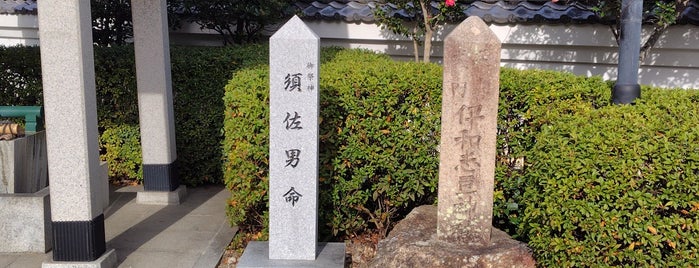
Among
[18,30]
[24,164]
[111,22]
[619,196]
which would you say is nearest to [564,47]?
[619,196]

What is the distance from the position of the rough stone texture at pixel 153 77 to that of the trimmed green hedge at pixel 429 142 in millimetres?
1357

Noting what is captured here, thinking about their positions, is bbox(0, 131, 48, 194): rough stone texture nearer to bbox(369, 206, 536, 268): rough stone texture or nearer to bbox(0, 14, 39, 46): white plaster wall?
bbox(369, 206, 536, 268): rough stone texture

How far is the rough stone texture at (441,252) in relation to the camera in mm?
4488

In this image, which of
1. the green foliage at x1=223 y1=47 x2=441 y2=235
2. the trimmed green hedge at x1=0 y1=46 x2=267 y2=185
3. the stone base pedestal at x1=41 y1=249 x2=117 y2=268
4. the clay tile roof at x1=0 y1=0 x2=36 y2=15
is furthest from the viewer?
the clay tile roof at x1=0 y1=0 x2=36 y2=15

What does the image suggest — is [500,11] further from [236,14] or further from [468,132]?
[468,132]

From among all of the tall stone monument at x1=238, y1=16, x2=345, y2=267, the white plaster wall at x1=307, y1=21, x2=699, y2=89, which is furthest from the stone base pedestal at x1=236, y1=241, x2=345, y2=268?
the white plaster wall at x1=307, y1=21, x2=699, y2=89

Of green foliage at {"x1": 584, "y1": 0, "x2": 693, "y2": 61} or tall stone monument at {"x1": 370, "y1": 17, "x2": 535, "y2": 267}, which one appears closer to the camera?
tall stone monument at {"x1": 370, "y1": 17, "x2": 535, "y2": 267}

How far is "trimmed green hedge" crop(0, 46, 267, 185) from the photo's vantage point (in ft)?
24.6

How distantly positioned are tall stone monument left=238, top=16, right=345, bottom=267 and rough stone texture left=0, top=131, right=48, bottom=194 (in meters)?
2.34

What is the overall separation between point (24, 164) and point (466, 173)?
395 cm

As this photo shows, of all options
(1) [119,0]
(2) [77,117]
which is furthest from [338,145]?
(1) [119,0]

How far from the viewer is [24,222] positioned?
5.62 meters

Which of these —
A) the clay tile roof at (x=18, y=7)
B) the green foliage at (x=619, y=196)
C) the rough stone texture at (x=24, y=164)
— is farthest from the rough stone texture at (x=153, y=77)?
the green foliage at (x=619, y=196)

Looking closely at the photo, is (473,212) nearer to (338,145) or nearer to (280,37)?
(338,145)
